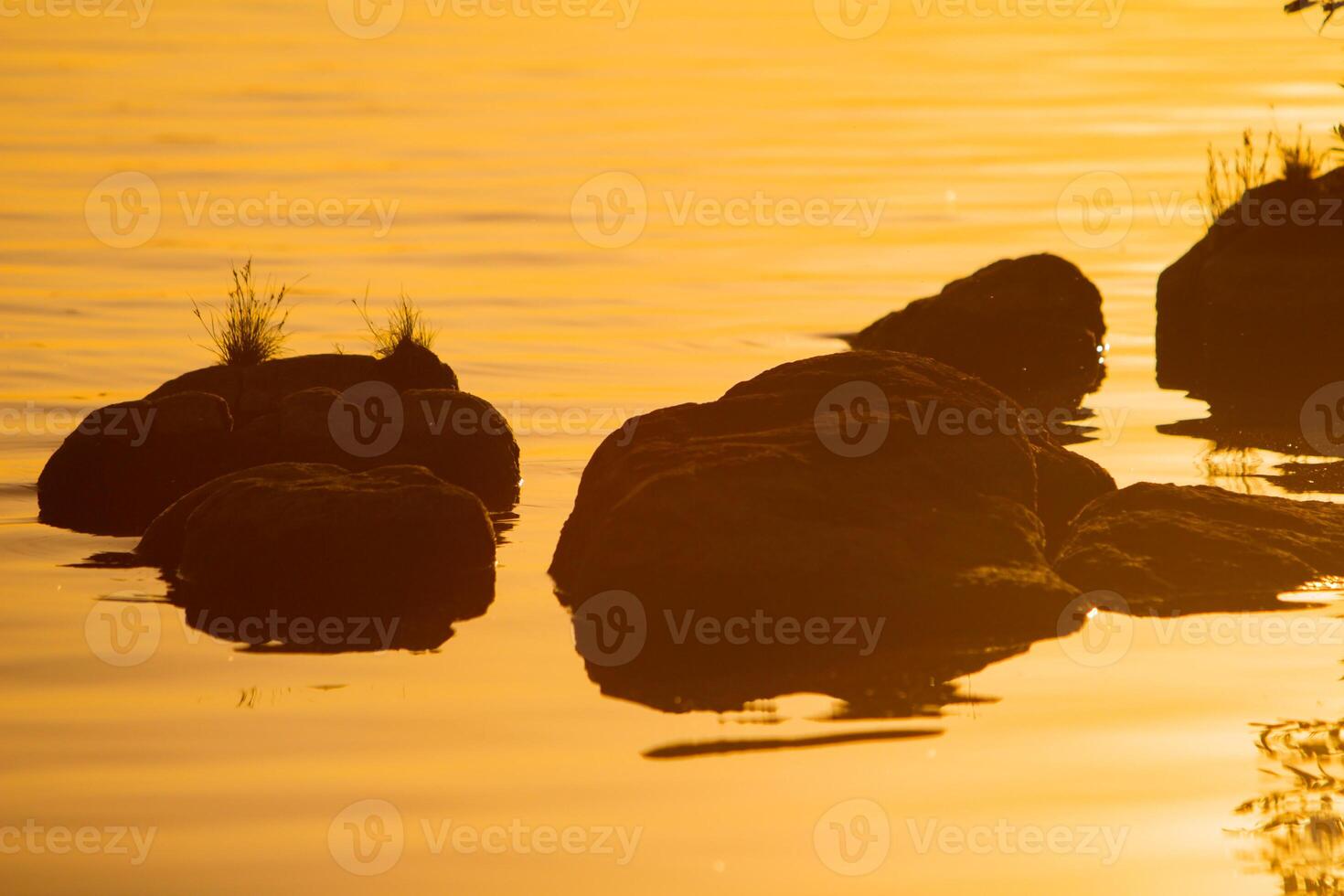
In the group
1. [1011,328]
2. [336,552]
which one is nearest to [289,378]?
[336,552]

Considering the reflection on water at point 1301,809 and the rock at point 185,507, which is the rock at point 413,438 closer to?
the rock at point 185,507

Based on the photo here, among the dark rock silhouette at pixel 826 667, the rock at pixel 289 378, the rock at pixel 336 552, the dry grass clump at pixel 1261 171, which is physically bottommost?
the dark rock silhouette at pixel 826 667

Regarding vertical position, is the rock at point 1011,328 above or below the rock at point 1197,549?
above

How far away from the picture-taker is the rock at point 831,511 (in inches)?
399

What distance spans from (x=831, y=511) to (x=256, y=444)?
4.54m

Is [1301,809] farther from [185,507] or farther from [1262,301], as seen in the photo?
[1262,301]

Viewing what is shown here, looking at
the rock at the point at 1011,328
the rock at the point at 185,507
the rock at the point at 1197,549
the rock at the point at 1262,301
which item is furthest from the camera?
the rock at the point at 1011,328

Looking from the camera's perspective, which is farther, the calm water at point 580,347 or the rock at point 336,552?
the rock at point 336,552

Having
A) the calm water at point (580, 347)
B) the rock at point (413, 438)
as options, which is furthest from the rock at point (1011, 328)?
the rock at point (413, 438)

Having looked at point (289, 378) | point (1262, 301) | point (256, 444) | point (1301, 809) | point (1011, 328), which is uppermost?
point (1262, 301)

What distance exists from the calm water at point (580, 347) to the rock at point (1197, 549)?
1.70ft

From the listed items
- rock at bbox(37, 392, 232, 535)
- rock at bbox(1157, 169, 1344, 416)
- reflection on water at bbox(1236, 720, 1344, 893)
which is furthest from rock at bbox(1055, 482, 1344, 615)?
rock at bbox(1157, 169, 1344, 416)

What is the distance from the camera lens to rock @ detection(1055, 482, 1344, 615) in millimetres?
10789

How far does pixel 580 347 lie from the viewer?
64.2 ft
